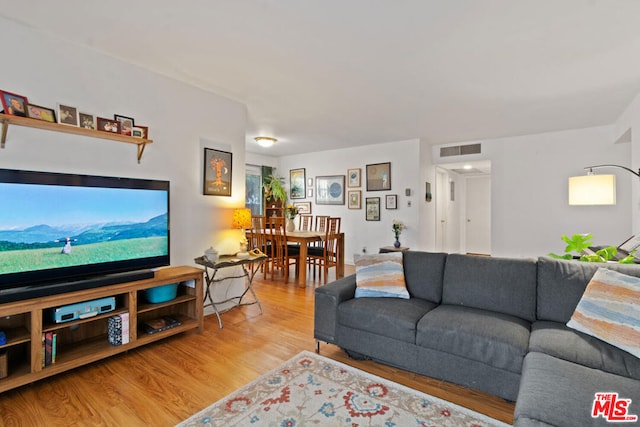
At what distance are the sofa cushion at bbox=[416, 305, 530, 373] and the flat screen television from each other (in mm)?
2235

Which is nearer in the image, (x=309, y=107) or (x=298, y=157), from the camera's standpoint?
(x=309, y=107)

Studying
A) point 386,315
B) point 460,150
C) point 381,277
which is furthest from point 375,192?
point 386,315

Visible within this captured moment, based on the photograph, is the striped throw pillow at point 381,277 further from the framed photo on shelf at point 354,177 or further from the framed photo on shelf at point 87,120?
the framed photo on shelf at point 354,177

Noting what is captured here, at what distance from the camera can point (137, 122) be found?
9.29 ft

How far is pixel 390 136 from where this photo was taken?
5.53m

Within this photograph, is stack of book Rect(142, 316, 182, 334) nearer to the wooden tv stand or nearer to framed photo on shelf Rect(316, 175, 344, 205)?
the wooden tv stand

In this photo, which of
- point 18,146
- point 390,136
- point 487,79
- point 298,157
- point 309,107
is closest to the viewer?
point 18,146

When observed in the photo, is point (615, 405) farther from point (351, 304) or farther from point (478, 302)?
point (351, 304)

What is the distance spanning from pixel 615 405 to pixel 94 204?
3152mm

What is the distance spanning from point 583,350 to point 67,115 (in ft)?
12.1

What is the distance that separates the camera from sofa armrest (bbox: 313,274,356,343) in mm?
2455

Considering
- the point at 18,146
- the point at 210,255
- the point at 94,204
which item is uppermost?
the point at 18,146

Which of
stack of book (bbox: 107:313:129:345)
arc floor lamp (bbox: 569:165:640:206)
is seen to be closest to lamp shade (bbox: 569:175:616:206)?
arc floor lamp (bbox: 569:165:640:206)

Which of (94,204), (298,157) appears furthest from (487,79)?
(298,157)
